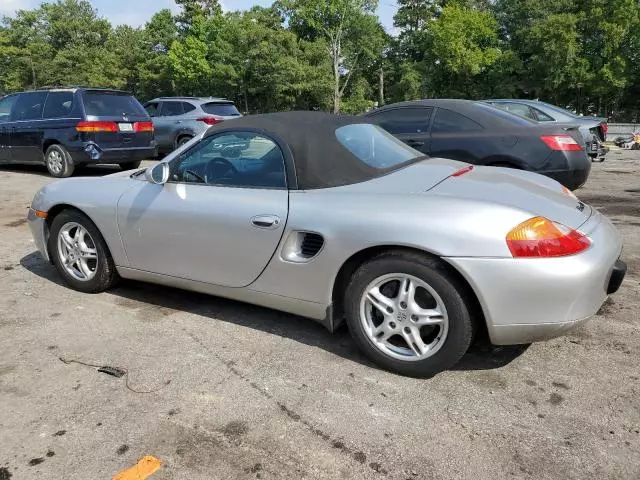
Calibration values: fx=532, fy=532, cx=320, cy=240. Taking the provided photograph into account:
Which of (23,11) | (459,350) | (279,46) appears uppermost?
(23,11)

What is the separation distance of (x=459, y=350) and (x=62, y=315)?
9.00 feet

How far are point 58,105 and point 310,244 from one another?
846 cm

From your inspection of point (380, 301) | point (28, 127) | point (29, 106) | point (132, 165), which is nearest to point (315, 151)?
point (380, 301)

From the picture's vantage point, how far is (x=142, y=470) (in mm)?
2162

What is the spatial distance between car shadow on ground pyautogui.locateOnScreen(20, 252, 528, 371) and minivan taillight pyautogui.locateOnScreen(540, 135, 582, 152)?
363 centimetres

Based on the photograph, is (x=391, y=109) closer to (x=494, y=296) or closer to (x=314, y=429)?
(x=494, y=296)

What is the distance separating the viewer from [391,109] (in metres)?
7.04

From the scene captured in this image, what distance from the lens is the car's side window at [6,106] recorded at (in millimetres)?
10234

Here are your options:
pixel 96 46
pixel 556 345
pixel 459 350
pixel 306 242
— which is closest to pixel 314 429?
pixel 459 350

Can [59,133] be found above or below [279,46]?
below

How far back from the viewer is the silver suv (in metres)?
12.6

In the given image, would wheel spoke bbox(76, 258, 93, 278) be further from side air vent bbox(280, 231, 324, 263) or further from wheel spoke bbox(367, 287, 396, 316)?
wheel spoke bbox(367, 287, 396, 316)

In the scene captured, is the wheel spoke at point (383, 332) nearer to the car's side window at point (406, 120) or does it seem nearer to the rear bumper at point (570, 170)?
the rear bumper at point (570, 170)

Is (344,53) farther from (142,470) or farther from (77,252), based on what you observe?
(142,470)
